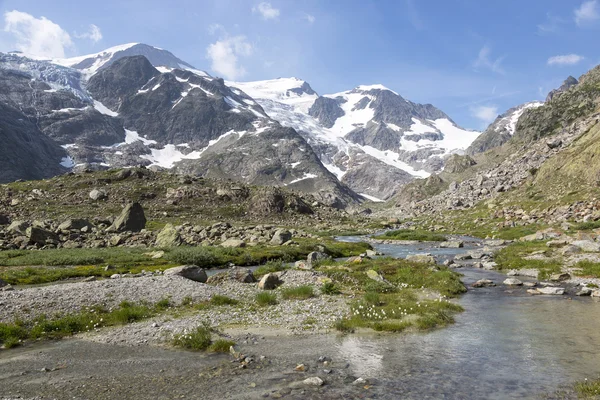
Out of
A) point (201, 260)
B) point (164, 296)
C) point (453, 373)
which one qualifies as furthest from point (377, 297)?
point (201, 260)

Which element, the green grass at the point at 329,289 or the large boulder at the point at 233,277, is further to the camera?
the large boulder at the point at 233,277

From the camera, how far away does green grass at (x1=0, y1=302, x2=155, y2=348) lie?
2103 cm

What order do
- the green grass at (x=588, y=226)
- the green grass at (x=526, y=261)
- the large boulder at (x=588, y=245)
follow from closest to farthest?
the green grass at (x=526, y=261)
the large boulder at (x=588, y=245)
the green grass at (x=588, y=226)

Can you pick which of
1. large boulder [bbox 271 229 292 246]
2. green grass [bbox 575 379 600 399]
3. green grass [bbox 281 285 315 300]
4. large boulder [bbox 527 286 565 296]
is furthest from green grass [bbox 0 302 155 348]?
large boulder [bbox 271 229 292 246]

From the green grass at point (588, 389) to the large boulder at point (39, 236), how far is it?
76181mm

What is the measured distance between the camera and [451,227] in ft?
366

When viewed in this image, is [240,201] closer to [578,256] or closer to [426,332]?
[578,256]

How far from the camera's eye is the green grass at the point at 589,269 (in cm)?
3500

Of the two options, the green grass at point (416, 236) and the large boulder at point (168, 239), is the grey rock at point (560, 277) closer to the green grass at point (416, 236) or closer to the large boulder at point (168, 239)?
the green grass at point (416, 236)

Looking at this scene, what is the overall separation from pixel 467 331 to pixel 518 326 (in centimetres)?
313

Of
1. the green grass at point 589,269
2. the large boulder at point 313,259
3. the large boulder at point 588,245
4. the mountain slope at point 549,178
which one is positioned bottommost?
the large boulder at point 313,259

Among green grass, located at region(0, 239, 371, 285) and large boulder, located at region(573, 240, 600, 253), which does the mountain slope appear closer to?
large boulder, located at region(573, 240, 600, 253)

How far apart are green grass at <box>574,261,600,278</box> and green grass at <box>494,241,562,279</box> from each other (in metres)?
1.87

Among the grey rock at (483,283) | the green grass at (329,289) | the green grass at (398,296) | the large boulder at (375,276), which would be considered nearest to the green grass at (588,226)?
the green grass at (398,296)
